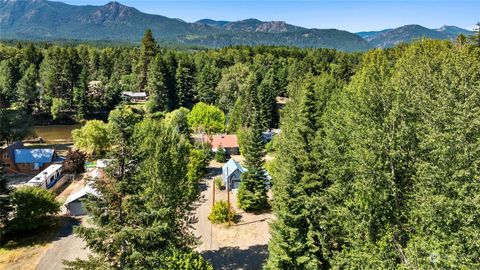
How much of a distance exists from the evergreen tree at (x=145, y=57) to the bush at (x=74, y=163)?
46780mm

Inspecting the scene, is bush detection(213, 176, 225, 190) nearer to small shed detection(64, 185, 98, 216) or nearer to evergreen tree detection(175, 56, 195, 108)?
small shed detection(64, 185, 98, 216)

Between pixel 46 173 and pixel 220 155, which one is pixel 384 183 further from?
pixel 46 173

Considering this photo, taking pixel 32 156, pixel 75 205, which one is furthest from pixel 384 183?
pixel 32 156

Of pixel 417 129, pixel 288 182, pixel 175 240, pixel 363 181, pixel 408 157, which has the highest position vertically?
pixel 417 129

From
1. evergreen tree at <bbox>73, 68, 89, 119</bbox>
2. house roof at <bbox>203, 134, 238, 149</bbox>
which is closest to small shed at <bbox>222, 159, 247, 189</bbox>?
house roof at <bbox>203, 134, 238, 149</bbox>

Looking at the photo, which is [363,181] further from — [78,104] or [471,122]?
[78,104]

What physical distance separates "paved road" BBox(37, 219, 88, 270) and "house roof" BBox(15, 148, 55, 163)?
1666 cm

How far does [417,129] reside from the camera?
1413 cm

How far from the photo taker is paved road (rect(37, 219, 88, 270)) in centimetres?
2139

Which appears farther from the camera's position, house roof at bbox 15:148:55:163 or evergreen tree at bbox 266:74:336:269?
house roof at bbox 15:148:55:163

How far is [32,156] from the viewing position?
39312mm

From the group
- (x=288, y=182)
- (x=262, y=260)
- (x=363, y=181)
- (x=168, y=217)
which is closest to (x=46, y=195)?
(x=168, y=217)

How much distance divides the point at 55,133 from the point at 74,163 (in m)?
24.5

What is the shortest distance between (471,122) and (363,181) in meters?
4.27
